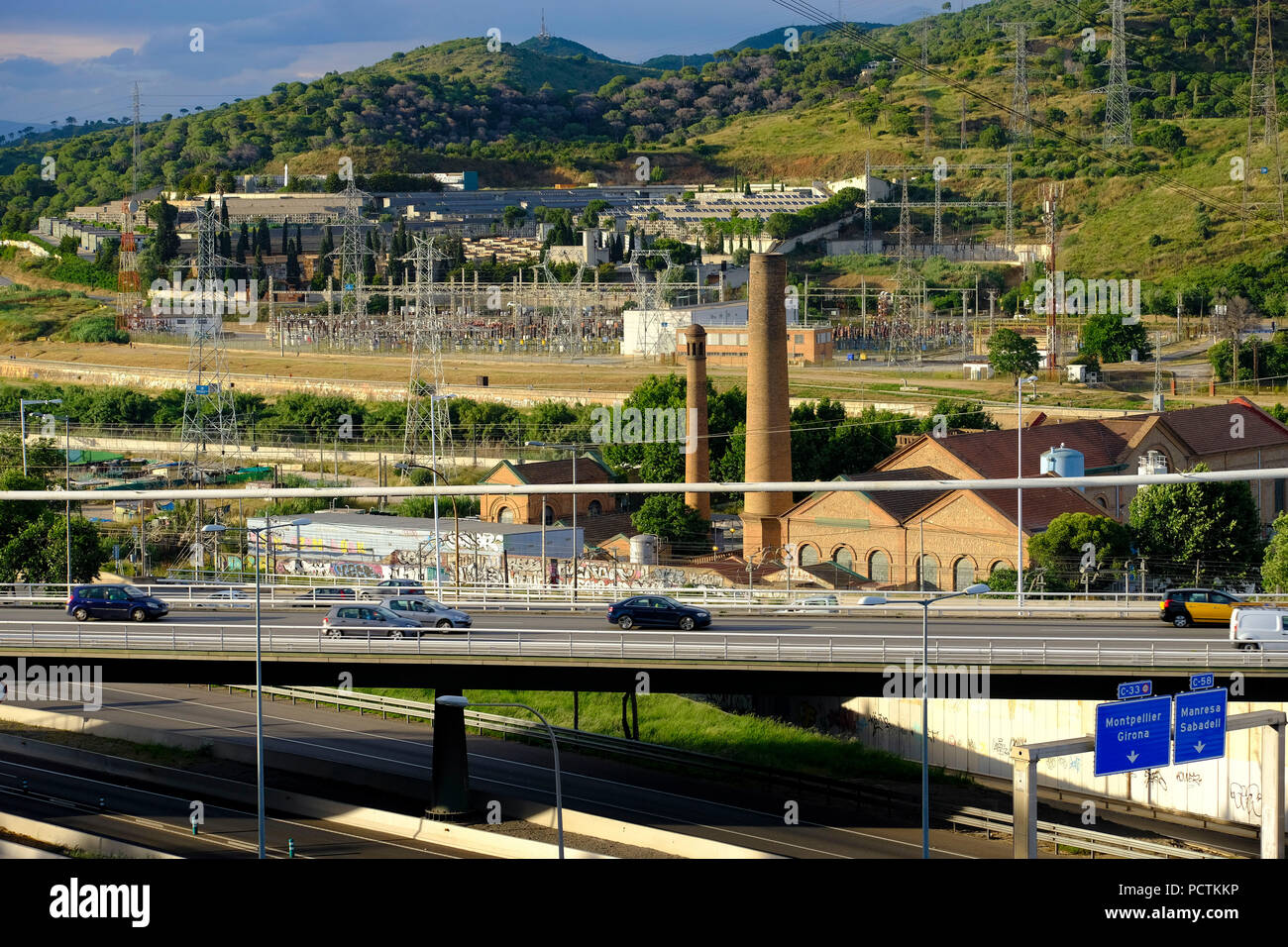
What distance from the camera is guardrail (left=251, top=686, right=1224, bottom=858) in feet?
77.9

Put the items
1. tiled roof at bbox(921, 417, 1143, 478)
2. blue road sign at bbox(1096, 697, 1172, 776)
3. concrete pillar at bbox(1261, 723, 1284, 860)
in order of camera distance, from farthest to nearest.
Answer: tiled roof at bbox(921, 417, 1143, 478) < blue road sign at bbox(1096, 697, 1172, 776) < concrete pillar at bbox(1261, 723, 1284, 860)

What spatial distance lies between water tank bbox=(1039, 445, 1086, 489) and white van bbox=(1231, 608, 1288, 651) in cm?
1878

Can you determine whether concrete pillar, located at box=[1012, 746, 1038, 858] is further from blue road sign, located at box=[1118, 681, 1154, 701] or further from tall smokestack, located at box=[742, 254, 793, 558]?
tall smokestack, located at box=[742, 254, 793, 558]

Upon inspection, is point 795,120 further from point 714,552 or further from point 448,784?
point 448,784

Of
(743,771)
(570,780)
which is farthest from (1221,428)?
(570,780)

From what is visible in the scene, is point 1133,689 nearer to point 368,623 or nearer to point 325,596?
point 368,623

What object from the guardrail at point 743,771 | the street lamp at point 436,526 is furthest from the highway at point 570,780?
the street lamp at point 436,526

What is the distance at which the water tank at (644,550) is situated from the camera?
148ft

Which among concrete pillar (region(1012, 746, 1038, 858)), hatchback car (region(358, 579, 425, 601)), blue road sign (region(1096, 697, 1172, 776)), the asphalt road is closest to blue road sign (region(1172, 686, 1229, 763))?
blue road sign (region(1096, 697, 1172, 776))

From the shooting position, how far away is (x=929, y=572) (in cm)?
4125

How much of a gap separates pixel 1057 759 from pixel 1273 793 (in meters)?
13.1

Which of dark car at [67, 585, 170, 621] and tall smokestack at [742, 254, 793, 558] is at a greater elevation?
tall smokestack at [742, 254, 793, 558]

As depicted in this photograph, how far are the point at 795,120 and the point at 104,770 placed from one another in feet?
524

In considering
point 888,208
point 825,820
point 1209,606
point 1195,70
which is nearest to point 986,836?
point 825,820
